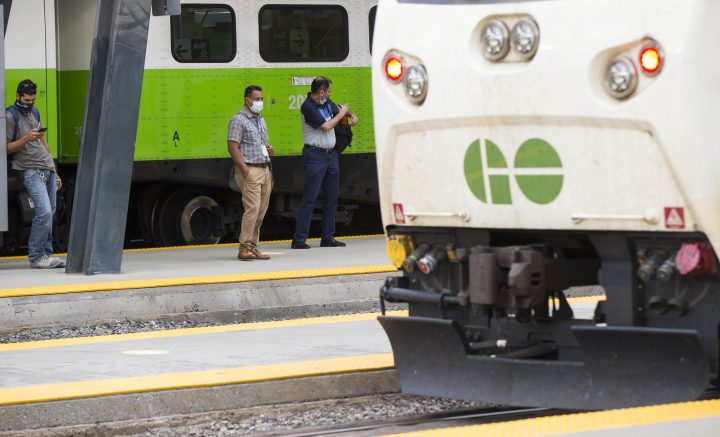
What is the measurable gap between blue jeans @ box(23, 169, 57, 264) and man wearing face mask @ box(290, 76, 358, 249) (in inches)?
100

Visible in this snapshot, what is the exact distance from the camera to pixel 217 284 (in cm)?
1223

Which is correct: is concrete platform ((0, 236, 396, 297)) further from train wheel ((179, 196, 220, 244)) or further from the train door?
the train door

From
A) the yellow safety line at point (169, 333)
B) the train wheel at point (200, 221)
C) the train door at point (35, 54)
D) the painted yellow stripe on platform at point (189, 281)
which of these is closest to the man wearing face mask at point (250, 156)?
the painted yellow stripe on platform at point (189, 281)

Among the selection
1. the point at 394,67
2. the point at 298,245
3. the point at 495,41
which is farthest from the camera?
the point at 298,245

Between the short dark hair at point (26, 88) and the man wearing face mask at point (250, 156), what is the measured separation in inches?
69.5

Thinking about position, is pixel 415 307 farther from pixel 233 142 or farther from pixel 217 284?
pixel 233 142

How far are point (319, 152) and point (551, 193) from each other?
8880 millimetres

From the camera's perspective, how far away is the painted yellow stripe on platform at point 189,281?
38.2ft

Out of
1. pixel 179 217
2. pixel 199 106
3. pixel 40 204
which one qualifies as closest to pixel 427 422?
pixel 40 204

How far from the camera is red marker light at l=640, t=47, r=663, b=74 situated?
5.88 metres

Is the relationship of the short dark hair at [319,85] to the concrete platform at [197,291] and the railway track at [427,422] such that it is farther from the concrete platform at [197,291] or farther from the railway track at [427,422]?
the railway track at [427,422]

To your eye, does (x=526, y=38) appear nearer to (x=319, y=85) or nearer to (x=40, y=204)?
(x=40, y=204)

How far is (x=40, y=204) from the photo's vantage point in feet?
44.7

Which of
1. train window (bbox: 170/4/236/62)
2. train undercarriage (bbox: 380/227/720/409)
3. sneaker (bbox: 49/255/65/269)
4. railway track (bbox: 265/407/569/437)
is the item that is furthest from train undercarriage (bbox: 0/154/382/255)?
train undercarriage (bbox: 380/227/720/409)
